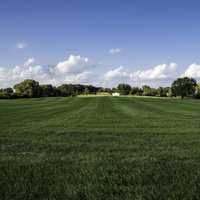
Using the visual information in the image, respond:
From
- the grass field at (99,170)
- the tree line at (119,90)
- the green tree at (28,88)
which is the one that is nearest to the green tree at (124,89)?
the tree line at (119,90)

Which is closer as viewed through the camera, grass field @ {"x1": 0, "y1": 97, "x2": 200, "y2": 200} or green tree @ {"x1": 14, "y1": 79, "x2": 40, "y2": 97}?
grass field @ {"x1": 0, "y1": 97, "x2": 200, "y2": 200}

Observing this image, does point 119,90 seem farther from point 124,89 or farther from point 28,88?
point 28,88

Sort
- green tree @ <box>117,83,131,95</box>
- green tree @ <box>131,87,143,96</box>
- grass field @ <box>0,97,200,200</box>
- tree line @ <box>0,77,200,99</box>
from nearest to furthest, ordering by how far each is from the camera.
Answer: grass field @ <box>0,97,200,200</box> < tree line @ <box>0,77,200,99</box> < green tree @ <box>131,87,143,96</box> < green tree @ <box>117,83,131,95</box>

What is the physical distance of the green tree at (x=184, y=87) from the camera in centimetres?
11919

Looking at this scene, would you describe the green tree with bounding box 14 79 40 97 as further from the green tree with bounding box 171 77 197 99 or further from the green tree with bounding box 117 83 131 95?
the green tree with bounding box 171 77 197 99

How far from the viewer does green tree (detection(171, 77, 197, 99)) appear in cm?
11919

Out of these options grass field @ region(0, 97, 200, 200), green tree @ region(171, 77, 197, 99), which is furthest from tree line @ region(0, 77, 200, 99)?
grass field @ region(0, 97, 200, 200)

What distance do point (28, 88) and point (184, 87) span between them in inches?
2741

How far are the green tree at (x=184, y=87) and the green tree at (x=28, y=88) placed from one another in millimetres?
62145

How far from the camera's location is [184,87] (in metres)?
119

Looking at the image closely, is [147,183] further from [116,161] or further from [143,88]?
[143,88]

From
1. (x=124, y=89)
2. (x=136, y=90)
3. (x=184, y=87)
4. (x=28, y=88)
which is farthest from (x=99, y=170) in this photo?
(x=124, y=89)

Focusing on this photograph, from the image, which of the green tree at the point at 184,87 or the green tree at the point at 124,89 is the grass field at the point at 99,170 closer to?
the green tree at the point at 184,87

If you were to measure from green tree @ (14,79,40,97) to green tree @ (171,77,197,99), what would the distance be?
204 ft
